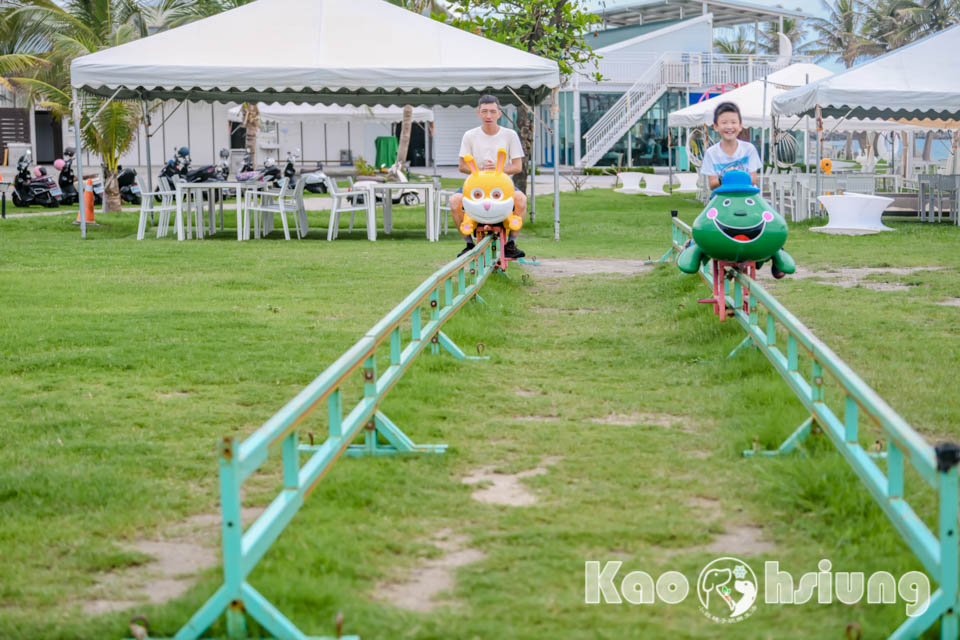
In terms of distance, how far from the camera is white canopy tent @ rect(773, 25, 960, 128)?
17.7 metres

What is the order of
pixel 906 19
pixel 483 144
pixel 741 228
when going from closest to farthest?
pixel 741 228 → pixel 483 144 → pixel 906 19

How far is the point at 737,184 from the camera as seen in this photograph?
23.5ft

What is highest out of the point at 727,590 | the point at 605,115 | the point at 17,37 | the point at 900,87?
the point at 17,37

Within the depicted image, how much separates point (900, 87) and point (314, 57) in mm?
8870

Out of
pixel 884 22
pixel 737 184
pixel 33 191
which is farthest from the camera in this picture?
pixel 884 22

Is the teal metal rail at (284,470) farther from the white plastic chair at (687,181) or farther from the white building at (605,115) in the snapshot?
the white building at (605,115)

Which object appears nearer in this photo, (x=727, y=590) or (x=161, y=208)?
(x=727, y=590)

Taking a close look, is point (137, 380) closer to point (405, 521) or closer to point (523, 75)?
point (405, 521)

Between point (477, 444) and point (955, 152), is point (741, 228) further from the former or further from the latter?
point (955, 152)

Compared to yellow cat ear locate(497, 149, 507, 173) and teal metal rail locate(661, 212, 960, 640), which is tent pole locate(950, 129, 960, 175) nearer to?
yellow cat ear locate(497, 149, 507, 173)

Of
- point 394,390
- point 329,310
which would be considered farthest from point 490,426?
point 329,310

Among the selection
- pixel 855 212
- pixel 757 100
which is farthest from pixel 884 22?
pixel 855 212

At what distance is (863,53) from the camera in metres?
72.5

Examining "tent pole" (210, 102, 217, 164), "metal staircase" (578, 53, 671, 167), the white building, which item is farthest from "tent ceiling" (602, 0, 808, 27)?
"tent pole" (210, 102, 217, 164)
